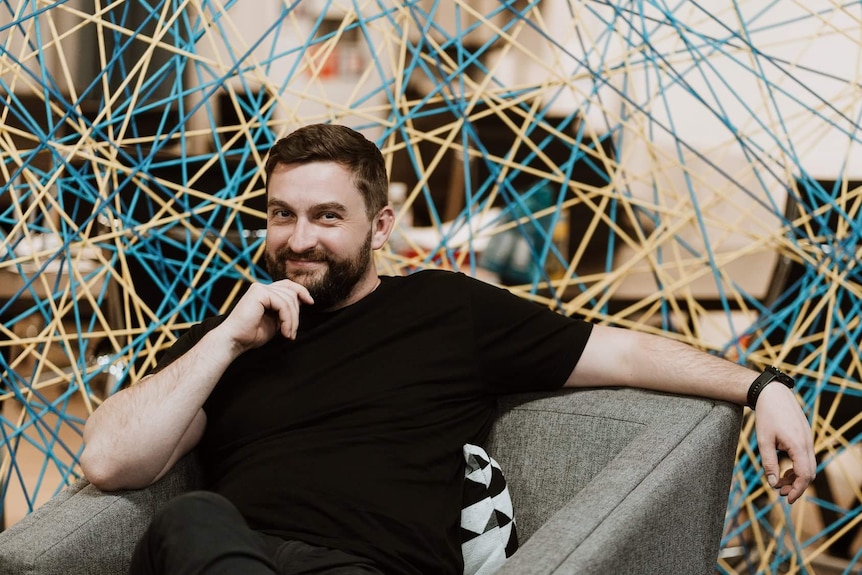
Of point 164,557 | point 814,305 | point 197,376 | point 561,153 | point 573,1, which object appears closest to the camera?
point 164,557

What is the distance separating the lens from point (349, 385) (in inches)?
59.3

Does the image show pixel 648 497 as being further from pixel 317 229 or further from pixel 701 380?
pixel 317 229

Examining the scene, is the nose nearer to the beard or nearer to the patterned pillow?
the beard

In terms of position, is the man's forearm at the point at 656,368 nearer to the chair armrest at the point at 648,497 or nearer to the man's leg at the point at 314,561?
the chair armrest at the point at 648,497

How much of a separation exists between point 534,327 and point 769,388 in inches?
14.8

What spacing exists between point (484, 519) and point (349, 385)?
0.97 feet

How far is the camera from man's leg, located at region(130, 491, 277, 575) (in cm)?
112

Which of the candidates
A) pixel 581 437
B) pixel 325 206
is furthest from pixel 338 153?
pixel 581 437

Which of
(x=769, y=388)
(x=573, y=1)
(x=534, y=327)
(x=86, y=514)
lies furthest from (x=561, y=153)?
(x=86, y=514)

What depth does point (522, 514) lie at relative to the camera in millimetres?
1577

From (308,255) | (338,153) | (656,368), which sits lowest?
(656,368)

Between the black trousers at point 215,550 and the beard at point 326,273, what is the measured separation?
422mm

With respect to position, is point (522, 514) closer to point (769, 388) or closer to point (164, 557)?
point (769, 388)

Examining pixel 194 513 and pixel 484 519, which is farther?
pixel 484 519
